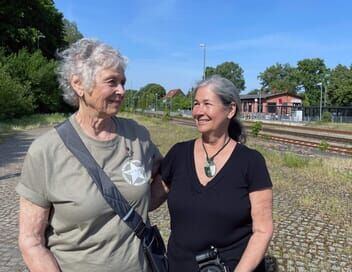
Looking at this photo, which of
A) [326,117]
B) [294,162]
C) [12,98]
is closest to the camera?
[294,162]

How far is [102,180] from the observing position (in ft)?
7.07

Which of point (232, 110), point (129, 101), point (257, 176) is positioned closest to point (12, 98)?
Result: point (232, 110)

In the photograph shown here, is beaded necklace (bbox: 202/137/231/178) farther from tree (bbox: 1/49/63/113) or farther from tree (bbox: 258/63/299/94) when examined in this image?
tree (bbox: 258/63/299/94)

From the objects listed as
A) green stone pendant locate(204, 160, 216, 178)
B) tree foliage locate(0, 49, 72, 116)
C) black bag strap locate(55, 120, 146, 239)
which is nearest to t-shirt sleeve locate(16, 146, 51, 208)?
black bag strap locate(55, 120, 146, 239)

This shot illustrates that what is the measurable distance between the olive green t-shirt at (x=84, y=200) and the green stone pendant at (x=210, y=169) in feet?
1.31

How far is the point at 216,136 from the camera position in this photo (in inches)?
105

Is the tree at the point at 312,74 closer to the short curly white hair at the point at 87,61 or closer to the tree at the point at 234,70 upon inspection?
the tree at the point at 234,70

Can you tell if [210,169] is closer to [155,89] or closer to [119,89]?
[119,89]

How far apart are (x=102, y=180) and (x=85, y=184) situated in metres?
0.08

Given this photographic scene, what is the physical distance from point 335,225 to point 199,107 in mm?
5119

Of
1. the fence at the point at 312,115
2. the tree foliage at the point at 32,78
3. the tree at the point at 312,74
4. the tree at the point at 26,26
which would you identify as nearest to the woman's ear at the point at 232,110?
the tree foliage at the point at 32,78

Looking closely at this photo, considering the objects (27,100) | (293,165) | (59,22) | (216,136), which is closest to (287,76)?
(59,22)

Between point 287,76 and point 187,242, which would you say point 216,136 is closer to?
point 187,242

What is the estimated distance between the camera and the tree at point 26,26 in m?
44.0
